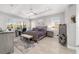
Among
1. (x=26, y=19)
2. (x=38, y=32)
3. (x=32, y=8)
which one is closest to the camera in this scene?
(x=32, y=8)

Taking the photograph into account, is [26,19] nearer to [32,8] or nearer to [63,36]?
[32,8]

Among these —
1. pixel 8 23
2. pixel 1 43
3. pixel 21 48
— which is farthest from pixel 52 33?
pixel 1 43

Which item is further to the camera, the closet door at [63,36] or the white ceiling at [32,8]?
the closet door at [63,36]

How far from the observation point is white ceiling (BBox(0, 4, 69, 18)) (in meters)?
2.17

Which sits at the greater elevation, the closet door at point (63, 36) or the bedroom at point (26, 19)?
the bedroom at point (26, 19)

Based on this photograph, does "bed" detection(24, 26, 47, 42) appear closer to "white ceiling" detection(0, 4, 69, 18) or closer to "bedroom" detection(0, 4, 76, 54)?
"bedroom" detection(0, 4, 76, 54)

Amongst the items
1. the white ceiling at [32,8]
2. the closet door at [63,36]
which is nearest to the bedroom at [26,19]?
the white ceiling at [32,8]

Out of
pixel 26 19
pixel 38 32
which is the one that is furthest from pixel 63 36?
pixel 26 19

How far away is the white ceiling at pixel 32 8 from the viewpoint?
217cm

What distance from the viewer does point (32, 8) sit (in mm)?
2316

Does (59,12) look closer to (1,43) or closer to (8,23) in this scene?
(8,23)

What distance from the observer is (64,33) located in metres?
3.55

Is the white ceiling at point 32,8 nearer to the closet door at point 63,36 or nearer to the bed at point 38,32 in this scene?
the bed at point 38,32
